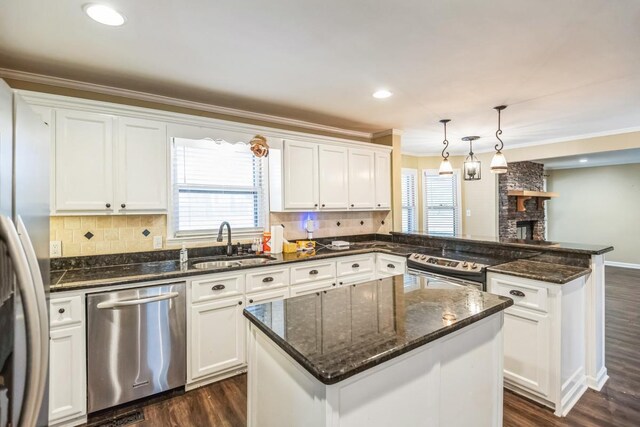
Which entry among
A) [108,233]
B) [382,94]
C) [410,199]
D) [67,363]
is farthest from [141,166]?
[410,199]

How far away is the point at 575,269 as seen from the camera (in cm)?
235

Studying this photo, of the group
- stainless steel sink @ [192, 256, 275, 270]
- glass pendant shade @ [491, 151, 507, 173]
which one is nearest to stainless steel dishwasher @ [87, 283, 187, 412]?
stainless steel sink @ [192, 256, 275, 270]

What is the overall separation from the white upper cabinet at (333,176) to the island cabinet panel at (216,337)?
63.8 inches

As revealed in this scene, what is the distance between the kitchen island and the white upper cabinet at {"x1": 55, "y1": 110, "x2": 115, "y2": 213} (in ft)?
5.84

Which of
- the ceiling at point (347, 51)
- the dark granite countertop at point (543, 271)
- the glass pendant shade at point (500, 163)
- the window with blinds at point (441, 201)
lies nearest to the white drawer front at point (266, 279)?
the ceiling at point (347, 51)

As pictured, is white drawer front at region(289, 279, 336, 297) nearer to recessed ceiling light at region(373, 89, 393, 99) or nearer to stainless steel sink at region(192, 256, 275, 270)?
stainless steel sink at region(192, 256, 275, 270)

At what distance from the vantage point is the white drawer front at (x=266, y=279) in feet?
8.80

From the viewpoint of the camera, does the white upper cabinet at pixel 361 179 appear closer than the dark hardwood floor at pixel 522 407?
No

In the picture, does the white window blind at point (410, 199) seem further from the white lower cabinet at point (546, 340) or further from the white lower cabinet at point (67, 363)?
the white lower cabinet at point (67, 363)

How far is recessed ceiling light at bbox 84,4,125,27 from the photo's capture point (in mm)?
1604

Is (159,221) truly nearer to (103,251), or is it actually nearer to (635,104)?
(103,251)

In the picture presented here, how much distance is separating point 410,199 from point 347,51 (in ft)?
14.8

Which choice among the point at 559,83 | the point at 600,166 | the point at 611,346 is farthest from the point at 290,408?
the point at 600,166

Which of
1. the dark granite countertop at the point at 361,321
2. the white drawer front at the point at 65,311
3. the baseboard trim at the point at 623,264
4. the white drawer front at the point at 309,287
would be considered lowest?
the baseboard trim at the point at 623,264
